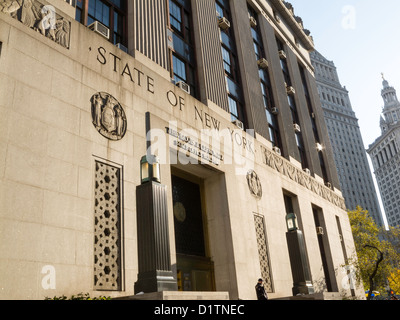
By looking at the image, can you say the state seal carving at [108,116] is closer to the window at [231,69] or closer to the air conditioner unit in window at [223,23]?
the window at [231,69]

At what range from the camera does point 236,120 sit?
21547mm

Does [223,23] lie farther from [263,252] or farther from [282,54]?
[263,252]

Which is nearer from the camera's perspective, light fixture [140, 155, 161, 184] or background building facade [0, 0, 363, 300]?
background building facade [0, 0, 363, 300]

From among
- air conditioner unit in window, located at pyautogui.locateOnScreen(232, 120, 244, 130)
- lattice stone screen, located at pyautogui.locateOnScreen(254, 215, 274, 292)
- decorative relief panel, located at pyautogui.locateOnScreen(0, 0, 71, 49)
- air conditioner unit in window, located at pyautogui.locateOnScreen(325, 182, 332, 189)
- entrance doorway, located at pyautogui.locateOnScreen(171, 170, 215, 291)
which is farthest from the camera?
air conditioner unit in window, located at pyautogui.locateOnScreen(325, 182, 332, 189)

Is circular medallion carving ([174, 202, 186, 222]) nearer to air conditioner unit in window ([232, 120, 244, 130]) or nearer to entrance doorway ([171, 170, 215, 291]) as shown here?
entrance doorway ([171, 170, 215, 291])

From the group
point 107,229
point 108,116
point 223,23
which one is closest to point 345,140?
point 223,23

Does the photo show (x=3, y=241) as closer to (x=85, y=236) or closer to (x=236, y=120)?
(x=85, y=236)

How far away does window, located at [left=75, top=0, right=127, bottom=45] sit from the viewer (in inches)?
558

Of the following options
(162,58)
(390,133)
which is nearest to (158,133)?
(162,58)

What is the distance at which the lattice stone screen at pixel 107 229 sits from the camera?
10.6m

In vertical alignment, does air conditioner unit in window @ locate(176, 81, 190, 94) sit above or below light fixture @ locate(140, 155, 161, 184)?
above

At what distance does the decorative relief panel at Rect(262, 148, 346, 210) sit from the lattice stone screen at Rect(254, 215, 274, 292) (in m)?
4.48

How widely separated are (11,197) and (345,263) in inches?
1108

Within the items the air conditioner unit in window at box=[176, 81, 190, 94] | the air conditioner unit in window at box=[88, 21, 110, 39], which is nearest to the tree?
the air conditioner unit in window at box=[176, 81, 190, 94]
